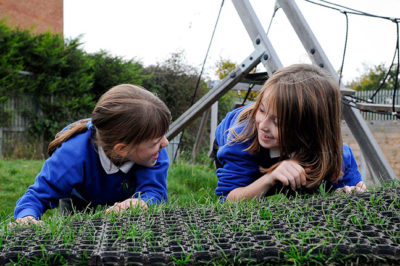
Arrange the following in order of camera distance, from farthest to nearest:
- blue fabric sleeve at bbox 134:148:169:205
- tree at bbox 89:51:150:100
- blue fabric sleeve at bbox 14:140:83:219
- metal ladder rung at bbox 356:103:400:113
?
tree at bbox 89:51:150:100
metal ladder rung at bbox 356:103:400:113
blue fabric sleeve at bbox 134:148:169:205
blue fabric sleeve at bbox 14:140:83:219

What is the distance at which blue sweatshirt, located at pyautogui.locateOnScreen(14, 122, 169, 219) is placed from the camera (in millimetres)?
2570

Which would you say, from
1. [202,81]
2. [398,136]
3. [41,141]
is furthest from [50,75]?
[398,136]

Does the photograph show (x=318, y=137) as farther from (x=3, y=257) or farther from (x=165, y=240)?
(x=3, y=257)

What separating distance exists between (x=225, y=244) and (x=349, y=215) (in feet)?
1.83

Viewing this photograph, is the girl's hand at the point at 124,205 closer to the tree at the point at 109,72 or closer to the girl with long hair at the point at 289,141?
the girl with long hair at the point at 289,141

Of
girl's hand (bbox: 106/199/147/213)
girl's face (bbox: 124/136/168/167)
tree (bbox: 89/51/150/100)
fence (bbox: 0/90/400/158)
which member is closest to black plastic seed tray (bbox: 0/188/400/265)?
girl's hand (bbox: 106/199/147/213)

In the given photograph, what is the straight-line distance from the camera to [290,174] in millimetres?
2322

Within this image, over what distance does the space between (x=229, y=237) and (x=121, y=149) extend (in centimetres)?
147

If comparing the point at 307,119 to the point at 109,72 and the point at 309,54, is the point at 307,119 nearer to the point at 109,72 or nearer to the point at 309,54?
the point at 309,54

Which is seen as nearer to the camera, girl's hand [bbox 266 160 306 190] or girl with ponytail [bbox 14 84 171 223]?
girl's hand [bbox 266 160 306 190]

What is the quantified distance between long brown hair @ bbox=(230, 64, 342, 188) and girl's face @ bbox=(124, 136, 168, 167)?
1.67 ft

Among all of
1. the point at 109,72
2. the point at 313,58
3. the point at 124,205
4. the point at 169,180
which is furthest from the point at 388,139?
the point at 124,205

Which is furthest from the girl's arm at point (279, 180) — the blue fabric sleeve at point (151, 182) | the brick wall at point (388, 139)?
the brick wall at point (388, 139)

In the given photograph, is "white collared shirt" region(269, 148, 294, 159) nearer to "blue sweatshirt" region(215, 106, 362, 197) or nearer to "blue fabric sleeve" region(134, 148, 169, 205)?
"blue sweatshirt" region(215, 106, 362, 197)
